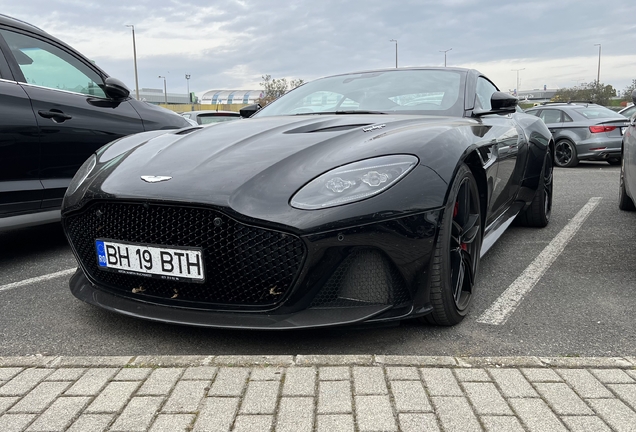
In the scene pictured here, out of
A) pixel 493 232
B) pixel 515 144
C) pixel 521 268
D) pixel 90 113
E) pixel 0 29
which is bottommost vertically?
pixel 521 268

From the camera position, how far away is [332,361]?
2.09m

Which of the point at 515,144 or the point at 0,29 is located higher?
the point at 0,29

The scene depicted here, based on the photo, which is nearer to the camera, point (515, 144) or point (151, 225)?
point (151, 225)

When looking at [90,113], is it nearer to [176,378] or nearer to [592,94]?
[176,378]

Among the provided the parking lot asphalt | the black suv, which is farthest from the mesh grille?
the black suv

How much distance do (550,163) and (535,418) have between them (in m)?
3.82

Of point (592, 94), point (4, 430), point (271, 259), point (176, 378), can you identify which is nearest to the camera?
point (4, 430)

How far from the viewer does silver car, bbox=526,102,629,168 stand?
34.9 feet

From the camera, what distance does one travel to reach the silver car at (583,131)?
1062 cm

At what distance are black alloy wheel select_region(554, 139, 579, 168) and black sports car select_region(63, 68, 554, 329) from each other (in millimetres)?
9387

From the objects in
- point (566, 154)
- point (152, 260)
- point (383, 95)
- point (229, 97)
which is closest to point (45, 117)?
point (152, 260)

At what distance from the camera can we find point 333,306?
2164mm

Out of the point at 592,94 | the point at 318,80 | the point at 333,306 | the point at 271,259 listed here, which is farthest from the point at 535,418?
the point at 592,94

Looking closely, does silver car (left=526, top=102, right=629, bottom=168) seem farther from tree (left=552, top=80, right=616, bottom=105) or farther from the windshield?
tree (left=552, top=80, right=616, bottom=105)
